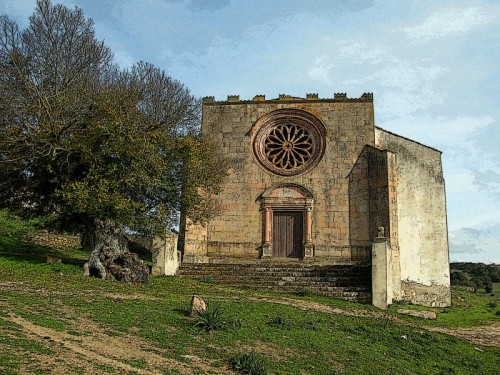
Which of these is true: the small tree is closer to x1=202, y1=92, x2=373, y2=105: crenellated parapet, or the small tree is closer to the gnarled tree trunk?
the gnarled tree trunk

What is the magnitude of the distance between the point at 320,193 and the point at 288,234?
86.3 inches

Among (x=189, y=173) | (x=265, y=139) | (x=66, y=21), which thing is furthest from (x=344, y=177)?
(x=66, y=21)

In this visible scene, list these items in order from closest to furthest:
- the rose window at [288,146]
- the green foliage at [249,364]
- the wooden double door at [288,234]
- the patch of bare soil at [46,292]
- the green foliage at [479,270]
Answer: the green foliage at [249,364], the patch of bare soil at [46,292], the wooden double door at [288,234], the rose window at [288,146], the green foliage at [479,270]

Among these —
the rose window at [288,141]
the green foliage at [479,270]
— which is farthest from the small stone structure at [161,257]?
the green foliage at [479,270]

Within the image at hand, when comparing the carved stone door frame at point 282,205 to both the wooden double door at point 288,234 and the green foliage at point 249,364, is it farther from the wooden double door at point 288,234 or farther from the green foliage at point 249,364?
the green foliage at point 249,364

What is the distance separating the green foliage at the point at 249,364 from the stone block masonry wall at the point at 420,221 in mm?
13725

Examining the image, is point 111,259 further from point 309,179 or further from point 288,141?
point 288,141

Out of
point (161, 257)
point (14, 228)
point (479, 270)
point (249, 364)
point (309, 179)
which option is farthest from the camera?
point (479, 270)

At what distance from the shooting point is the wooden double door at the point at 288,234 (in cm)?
2219

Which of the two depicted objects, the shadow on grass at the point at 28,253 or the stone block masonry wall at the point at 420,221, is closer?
the shadow on grass at the point at 28,253

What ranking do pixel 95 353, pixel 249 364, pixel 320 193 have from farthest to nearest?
pixel 320 193 → pixel 249 364 → pixel 95 353

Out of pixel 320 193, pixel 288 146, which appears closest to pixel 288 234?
pixel 320 193

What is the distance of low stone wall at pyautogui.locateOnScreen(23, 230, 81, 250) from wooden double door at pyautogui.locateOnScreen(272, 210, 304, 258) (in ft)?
30.3

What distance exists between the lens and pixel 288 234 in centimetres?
2234
